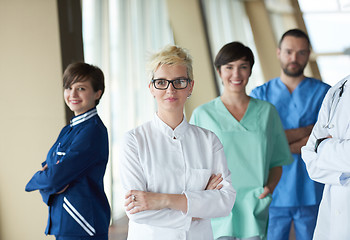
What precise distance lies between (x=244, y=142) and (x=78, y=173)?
0.84 meters

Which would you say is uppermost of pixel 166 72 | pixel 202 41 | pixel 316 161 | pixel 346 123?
pixel 202 41

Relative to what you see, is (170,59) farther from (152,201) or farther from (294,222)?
(294,222)

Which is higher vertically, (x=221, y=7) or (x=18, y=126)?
(x=221, y=7)

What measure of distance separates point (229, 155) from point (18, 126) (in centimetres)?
140

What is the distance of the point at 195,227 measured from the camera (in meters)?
1.40

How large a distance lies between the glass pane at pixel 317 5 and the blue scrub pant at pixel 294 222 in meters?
4.52

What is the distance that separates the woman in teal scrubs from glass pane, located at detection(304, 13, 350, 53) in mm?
4484

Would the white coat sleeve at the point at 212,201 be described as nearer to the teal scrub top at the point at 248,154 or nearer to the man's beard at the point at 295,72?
the teal scrub top at the point at 248,154

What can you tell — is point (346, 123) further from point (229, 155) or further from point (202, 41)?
point (202, 41)

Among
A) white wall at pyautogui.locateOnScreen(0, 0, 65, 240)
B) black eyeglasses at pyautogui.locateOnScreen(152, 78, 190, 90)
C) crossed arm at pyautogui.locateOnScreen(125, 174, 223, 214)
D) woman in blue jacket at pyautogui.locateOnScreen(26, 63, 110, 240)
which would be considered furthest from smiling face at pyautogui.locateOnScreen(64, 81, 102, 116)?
white wall at pyautogui.locateOnScreen(0, 0, 65, 240)

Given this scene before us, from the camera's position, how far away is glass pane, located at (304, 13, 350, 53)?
6055 mm

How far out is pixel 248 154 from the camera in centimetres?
199

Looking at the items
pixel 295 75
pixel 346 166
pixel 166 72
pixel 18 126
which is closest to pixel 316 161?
pixel 346 166

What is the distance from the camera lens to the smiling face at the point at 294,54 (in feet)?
8.38
